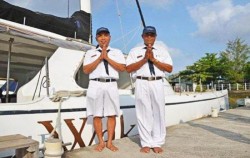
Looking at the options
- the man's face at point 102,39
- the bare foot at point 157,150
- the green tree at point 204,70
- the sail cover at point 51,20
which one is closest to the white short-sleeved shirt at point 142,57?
the man's face at point 102,39

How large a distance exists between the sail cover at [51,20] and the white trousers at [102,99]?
108 inches

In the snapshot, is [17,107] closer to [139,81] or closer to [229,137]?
[139,81]

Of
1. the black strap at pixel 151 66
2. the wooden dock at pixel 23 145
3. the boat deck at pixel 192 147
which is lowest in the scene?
the boat deck at pixel 192 147

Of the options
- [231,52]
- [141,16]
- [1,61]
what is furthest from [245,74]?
[1,61]

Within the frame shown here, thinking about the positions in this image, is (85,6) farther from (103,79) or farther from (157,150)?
(157,150)

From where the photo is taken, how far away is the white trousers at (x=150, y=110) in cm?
376

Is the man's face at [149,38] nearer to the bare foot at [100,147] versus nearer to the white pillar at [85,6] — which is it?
the bare foot at [100,147]

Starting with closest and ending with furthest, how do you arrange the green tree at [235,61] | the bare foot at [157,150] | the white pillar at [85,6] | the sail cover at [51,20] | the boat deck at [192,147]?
the boat deck at [192,147] < the bare foot at [157,150] < the sail cover at [51,20] < the white pillar at [85,6] < the green tree at [235,61]

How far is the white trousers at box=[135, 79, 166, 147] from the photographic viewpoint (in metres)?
3.76

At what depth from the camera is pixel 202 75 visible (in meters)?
38.0

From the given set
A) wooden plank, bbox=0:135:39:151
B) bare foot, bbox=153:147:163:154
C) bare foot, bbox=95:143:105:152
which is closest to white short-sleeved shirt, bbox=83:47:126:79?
bare foot, bbox=95:143:105:152

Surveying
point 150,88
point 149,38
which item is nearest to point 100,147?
point 150,88

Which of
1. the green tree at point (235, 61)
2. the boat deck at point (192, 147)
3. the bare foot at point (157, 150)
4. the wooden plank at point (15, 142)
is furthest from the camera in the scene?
the green tree at point (235, 61)

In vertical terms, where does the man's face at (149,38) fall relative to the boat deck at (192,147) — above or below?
above
